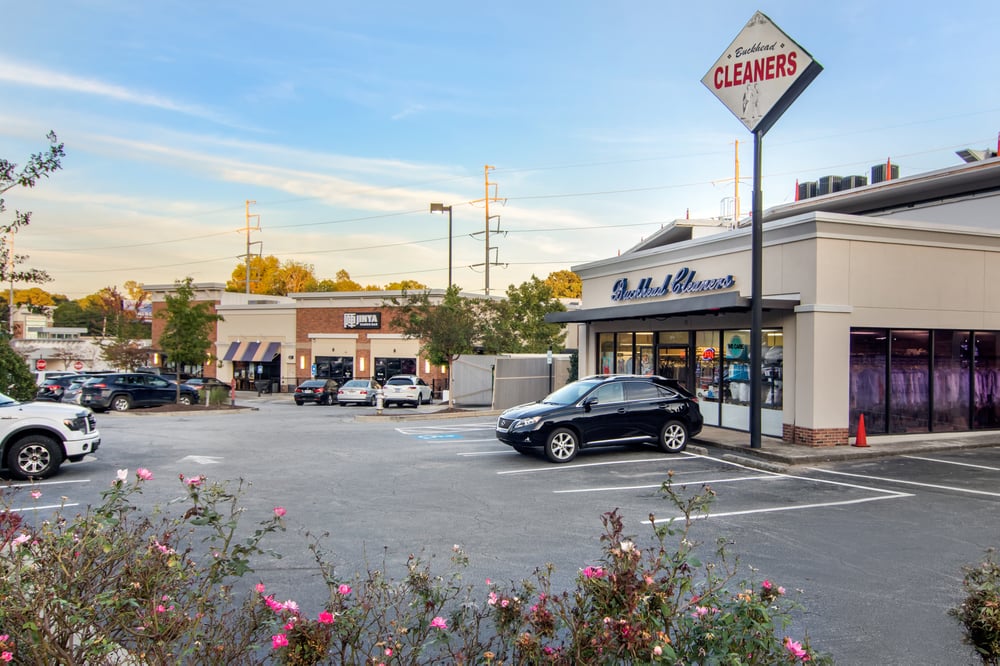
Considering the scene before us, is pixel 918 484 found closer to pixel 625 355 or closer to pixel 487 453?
pixel 487 453

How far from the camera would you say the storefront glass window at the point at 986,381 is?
17.6 m

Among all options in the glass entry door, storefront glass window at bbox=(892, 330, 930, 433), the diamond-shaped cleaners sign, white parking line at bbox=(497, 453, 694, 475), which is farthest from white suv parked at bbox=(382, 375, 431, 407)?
storefront glass window at bbox=(892, 330, 930, 433)

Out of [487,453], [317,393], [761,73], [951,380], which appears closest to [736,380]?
[951,380]

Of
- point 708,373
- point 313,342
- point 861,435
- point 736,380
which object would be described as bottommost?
point 861,435

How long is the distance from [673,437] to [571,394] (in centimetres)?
244

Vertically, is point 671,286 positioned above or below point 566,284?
below

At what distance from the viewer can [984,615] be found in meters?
4.21

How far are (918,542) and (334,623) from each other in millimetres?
7584

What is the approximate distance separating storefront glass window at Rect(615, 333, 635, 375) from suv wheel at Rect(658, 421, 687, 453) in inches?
275

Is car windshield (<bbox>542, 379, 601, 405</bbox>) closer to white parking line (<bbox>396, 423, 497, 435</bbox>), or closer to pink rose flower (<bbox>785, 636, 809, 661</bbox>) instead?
white parking line (<bbox>396, 423, 497, 435</bbox>)

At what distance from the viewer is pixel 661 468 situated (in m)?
13.7

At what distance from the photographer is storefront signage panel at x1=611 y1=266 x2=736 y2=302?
18886 millimetres

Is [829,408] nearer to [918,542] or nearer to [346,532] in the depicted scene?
[918,542]

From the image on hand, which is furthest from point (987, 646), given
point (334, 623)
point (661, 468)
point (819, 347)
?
point (819, 347)
